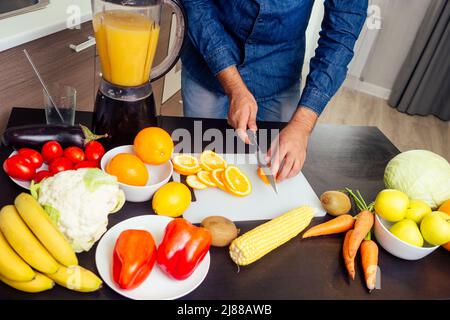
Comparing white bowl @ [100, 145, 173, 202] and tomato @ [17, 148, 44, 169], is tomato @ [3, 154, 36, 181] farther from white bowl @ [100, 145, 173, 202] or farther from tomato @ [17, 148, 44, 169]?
white bowl @ [100, 145, 173, 202]

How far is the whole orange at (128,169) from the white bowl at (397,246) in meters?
0.50

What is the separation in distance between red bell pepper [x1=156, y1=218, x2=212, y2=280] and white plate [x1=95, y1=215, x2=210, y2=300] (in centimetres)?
1

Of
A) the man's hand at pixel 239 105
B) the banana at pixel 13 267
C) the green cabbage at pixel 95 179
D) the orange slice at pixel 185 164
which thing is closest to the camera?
the banana at pixel 13 267

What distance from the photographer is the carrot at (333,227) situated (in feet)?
2.72

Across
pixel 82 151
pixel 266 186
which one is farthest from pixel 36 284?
pixel 266 186

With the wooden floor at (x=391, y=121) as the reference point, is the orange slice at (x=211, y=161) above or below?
above

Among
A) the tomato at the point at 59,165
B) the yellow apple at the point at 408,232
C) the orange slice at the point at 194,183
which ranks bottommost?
the orange slice at the point at 194,183

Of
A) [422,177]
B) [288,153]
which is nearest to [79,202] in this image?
[288,153]

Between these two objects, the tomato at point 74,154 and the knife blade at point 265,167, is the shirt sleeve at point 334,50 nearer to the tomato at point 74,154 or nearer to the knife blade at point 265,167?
the knife blade at point 265,167

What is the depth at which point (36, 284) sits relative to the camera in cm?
62

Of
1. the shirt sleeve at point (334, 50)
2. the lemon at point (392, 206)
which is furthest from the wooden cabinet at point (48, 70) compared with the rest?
the lemon at point (392, 206)

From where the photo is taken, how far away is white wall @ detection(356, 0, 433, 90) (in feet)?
10.1

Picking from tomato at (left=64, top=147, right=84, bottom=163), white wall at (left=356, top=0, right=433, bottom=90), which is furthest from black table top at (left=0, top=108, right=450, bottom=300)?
white wall at (left=356, top=0, right=433, bottom=90)

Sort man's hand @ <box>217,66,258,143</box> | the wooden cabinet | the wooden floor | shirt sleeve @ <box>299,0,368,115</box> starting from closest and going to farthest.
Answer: man's hand @ <box>217,66,258,143</box> < shirt sleeve @ <box>299,0,368,115</box> < the wooden cabinet < the wooden floor
